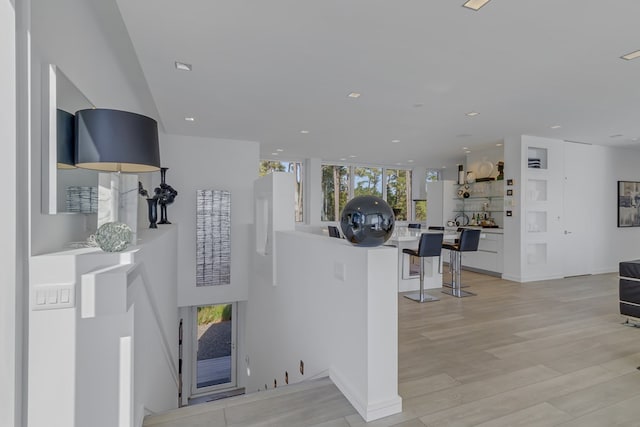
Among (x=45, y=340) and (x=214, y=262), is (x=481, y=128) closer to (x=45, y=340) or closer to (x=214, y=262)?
(x=214, y=262)

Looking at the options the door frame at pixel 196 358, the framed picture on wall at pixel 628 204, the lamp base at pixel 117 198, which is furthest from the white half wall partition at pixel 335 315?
the framed picture on wall at pixel 628 204

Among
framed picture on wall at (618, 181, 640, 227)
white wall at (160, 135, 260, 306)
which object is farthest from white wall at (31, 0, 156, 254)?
framed picture on wall at (618, 181, 640, 227)

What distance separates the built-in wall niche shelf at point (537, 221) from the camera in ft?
20.6

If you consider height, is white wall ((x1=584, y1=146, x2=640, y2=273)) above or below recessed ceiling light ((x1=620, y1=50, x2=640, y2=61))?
below

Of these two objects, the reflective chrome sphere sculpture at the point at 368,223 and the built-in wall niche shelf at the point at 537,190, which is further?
the built-in wall niche shelf at the point at 537,190

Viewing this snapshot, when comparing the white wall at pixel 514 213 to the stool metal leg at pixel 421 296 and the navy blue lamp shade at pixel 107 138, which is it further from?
the navy blue lamp shade at pixel 107 138

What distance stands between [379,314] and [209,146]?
5165 mm

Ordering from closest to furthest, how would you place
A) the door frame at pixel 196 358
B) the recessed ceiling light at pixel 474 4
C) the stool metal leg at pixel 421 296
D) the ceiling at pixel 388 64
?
the recessed ceiling light at pixel 474 4
the ceiling at pixel 388 64
the stool metal leg at pixel 421 296
the door frame at pixel 196 358

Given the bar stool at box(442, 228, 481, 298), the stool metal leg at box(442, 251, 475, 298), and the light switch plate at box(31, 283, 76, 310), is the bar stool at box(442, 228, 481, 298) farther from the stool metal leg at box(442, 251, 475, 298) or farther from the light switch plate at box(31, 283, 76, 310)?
the light switch plate at box(31, 283, 76, 310)

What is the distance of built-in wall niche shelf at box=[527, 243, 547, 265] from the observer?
20.6 feet

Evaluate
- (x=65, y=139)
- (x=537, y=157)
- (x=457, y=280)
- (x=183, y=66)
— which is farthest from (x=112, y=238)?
(x=537, y=157)

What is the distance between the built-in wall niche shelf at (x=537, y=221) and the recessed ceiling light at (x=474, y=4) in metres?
5.25

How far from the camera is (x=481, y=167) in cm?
735

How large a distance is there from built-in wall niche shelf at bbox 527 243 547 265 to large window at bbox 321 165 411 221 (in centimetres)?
327
